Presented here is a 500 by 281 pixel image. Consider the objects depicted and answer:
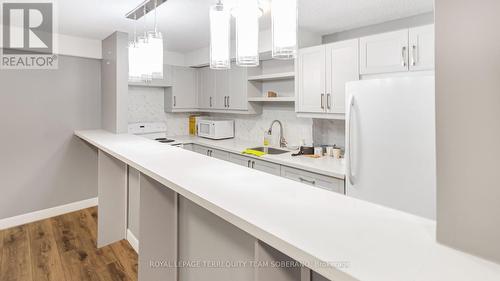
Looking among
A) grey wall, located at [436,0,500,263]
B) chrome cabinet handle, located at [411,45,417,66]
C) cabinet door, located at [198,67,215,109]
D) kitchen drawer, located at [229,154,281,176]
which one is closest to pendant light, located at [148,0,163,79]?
grey wall, located at [436,0,500,263]

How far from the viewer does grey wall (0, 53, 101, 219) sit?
3283 millimetres

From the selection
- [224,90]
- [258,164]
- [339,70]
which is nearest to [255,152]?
[258,164]

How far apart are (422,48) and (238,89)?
2.39 m

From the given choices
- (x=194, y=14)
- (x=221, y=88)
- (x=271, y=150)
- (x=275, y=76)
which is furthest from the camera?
(x=221, y=88)

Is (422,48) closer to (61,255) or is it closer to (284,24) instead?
(284,24)

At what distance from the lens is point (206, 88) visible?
4.70 m

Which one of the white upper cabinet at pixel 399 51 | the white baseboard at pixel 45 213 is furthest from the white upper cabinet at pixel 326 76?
the white baseboard at pixel 45 213

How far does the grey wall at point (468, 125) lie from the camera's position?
0.65m

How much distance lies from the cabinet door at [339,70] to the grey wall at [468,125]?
2.10m

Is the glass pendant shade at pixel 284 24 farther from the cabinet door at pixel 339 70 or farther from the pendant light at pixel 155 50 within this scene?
the cabinet door at pixel 339 70

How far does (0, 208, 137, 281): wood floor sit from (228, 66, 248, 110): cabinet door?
228 cm

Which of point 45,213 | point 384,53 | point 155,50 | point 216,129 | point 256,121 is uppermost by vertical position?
point 384,53

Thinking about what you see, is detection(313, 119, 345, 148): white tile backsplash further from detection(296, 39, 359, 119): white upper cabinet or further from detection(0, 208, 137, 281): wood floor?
detection(0, 208, 137, 281): wood floor

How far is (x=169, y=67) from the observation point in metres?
4.49
